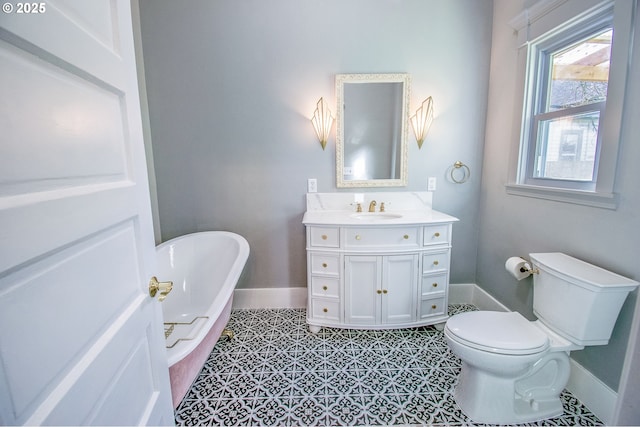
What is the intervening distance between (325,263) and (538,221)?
1.46 m

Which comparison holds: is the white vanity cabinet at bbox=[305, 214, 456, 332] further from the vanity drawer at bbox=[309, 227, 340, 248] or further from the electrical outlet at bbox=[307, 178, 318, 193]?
the electrical outlet at bbox=[307, 178, 318, 193]

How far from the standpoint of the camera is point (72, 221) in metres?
0.55

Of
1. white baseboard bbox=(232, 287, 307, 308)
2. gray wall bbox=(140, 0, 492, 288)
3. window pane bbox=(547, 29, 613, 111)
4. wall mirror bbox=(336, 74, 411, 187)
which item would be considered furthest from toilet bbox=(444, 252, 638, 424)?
white baseboard bbox=(232, 287, 307, 308)

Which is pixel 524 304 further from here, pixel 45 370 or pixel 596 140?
pixel 45 370

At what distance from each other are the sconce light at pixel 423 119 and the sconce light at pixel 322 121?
2.32 feet

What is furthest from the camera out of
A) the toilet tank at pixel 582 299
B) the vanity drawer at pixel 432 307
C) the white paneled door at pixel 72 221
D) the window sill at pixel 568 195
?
the vanity drawer at pixel 432 307

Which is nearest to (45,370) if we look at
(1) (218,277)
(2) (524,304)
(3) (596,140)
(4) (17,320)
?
(4) (17,320)

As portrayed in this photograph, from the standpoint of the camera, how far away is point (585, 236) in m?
1.48

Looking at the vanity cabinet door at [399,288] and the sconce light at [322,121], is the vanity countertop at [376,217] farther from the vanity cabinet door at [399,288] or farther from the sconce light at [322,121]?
the sconce light at [322,121]

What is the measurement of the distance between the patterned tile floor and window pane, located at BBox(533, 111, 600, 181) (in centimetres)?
131

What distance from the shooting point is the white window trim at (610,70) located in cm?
128

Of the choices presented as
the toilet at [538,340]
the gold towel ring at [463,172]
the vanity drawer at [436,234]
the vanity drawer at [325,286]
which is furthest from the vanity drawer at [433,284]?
the gold towel ring at [463,172]

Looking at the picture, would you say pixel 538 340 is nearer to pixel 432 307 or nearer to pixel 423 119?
pixel 432 307

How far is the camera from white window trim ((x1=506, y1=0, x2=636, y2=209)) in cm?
128
